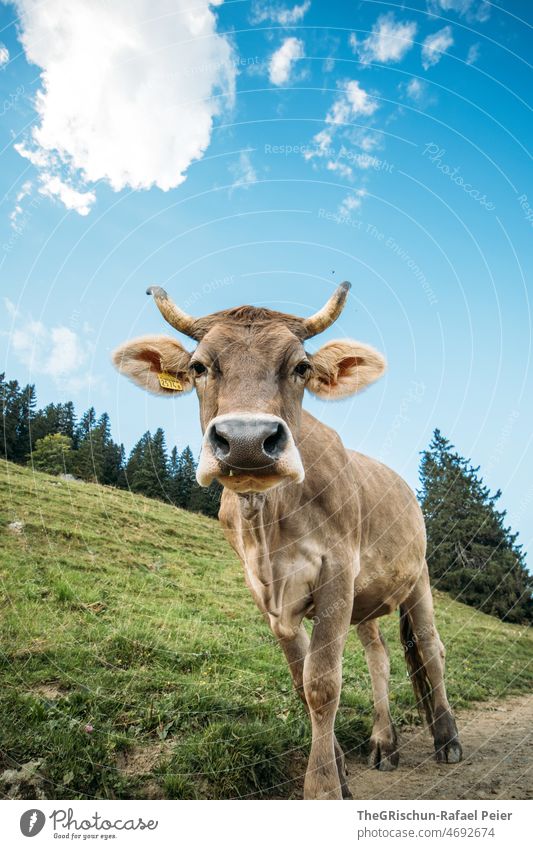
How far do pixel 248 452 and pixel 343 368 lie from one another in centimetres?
236

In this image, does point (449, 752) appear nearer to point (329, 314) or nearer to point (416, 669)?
point (416, 669)

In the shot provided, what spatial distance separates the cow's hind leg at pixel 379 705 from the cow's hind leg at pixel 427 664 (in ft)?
1.27

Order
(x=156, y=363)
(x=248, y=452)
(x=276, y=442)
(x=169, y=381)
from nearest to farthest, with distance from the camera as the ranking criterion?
1. (x=248, y=452)
2. (x=276, y=442)
3. (x=169, y=381)
4. (x=156, y=363)

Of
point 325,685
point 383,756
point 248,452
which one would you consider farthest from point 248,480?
point 383,756

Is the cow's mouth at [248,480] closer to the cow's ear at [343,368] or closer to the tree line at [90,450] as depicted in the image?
the cow's ear at [343,368]

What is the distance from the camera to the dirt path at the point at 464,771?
4898 millimetres

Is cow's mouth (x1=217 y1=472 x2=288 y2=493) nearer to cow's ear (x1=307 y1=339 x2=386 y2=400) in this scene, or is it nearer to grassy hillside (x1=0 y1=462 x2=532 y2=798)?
cow's ear (x1=307 y1=339 x2=386 y2=400)

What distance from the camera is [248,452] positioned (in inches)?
132

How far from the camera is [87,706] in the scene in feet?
16.3

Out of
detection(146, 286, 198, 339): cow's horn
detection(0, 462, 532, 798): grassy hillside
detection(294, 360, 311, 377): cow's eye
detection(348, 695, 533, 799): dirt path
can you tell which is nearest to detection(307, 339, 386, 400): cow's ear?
detection(294, 360, 311, 377): cow's eye

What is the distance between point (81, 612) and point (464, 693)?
661 centimetres

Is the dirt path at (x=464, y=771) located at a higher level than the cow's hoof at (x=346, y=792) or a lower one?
lower

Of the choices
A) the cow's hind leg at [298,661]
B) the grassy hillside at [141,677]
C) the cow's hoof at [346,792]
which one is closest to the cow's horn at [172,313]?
the cow's hind leg at [298,661]

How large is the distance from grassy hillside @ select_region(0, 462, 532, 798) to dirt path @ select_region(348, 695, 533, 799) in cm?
54
